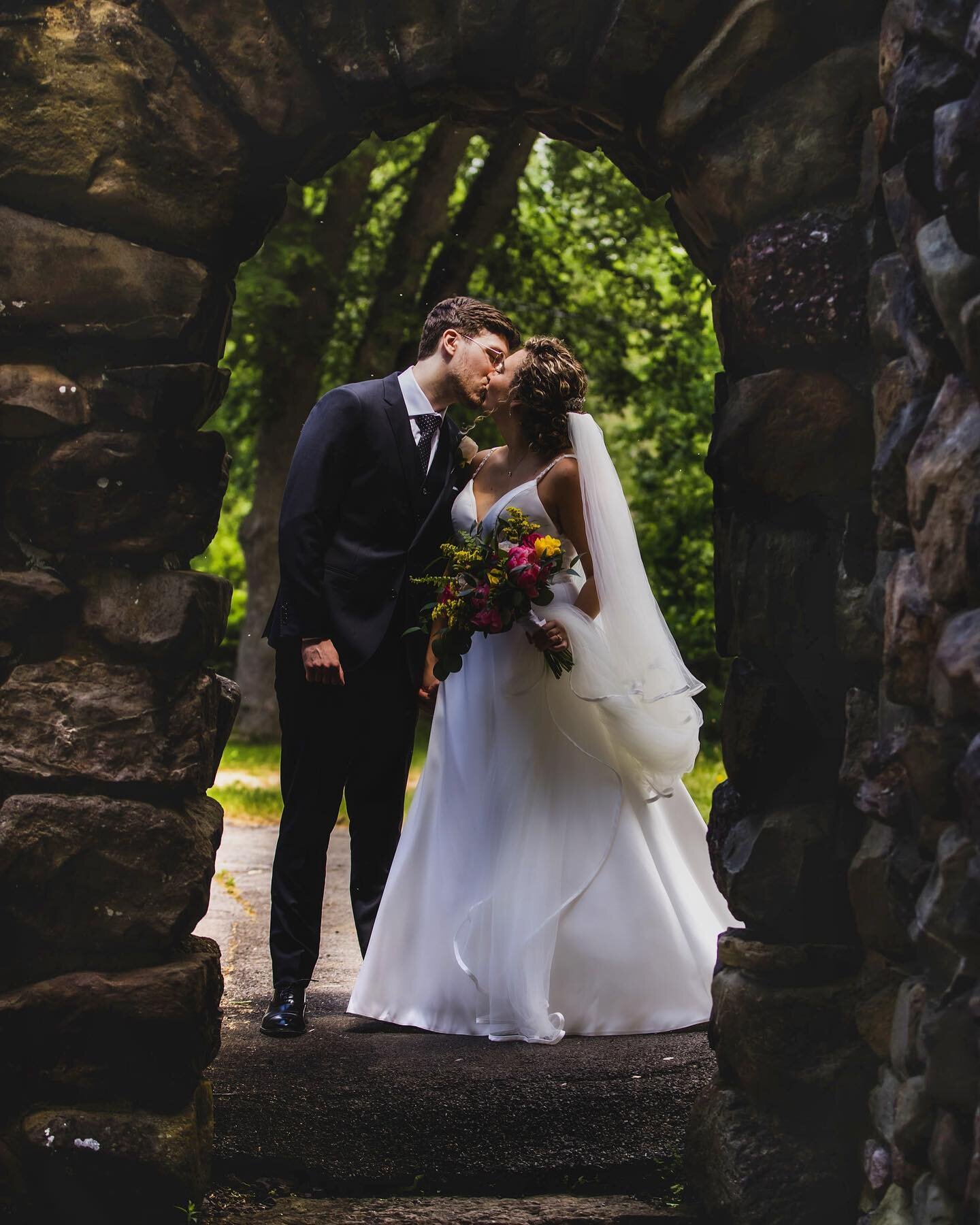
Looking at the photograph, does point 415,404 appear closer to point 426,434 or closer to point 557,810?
point 426,434

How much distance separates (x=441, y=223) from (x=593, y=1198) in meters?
10.8

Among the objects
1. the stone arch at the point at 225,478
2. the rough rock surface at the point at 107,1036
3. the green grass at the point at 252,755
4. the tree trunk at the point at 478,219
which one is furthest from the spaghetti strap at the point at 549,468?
the green grass at the point at 252,755

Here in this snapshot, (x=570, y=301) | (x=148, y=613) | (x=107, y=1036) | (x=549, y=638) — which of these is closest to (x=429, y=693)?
(x=549, y=638)

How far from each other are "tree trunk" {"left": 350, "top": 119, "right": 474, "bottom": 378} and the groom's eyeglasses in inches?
313

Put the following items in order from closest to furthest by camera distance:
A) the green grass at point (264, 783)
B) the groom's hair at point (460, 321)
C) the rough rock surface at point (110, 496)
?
1. the rough rock surface at point (110, 496)
2. the groom's hair at point (460, 321)
3. the green grass at point (264, 783)

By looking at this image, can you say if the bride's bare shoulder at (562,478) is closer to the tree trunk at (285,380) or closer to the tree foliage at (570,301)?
the tree trunk at (285,380)

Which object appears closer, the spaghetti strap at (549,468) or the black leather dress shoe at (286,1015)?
the black leather dress shoe at (286,1015)

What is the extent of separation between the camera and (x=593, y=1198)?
10.1 feet

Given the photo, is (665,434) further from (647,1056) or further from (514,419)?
(647,1056)

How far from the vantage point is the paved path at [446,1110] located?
318 centimetres

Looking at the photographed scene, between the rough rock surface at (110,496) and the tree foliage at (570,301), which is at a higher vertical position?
the tree foliage at (570,301)

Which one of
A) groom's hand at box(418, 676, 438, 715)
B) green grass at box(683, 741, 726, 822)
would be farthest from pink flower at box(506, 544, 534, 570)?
green grass at box(683, 741, 726, 822)

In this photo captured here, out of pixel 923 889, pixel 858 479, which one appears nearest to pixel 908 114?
pixel 858 479

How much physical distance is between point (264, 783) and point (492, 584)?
758 centimetres
